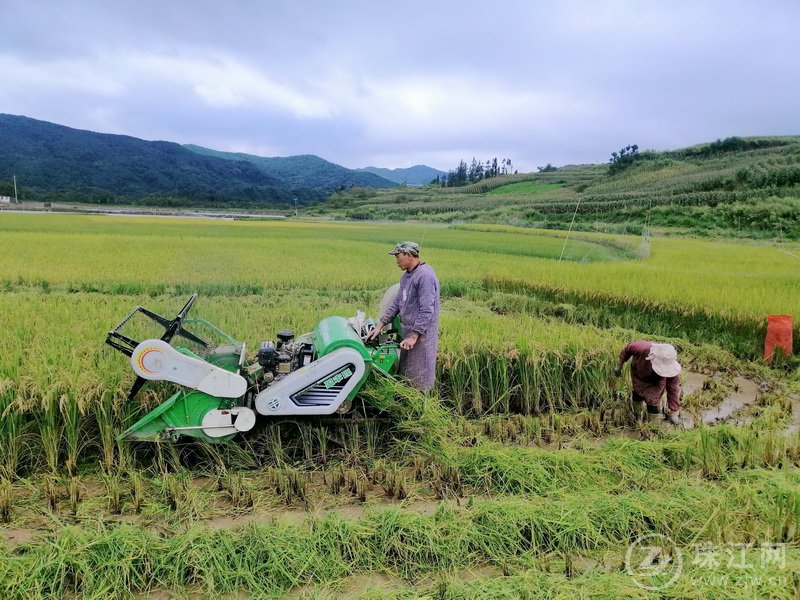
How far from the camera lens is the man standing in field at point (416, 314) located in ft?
13.4

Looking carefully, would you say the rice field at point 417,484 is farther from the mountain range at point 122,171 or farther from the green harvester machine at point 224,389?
the mountain range at point 122,171

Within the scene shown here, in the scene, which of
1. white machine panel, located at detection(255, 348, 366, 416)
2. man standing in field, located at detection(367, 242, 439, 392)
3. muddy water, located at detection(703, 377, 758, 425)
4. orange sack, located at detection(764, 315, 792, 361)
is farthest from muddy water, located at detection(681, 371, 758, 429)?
white machine panel, located at detection(255, 348, 366, 416)

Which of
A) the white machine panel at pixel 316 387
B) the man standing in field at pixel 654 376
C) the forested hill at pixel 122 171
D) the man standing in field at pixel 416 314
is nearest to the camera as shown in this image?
the white machine panel at pixel 316 387

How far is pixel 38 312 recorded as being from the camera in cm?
623

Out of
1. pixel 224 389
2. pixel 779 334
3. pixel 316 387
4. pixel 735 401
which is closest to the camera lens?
pixel 224 389

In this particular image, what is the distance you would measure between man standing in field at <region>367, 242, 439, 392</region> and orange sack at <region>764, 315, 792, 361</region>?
5433mm

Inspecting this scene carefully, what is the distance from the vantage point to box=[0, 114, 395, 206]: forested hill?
8888 cm

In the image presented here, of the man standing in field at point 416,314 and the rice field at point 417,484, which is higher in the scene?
the man standing in field at point 416,314

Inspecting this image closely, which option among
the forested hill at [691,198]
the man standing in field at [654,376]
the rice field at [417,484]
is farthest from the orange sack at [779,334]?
the forested hill at [691,198]

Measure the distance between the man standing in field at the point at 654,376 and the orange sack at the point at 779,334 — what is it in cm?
285

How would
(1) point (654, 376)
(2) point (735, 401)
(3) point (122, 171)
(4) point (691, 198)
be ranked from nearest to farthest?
(1) point (654, 376) < (2) point (735, 401) < (4) point (691, 198) < (3) point (122, 171)

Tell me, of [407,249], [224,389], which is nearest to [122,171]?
[407,249]

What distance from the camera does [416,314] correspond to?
429 cm

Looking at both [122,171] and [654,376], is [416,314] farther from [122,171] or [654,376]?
[122,171]
